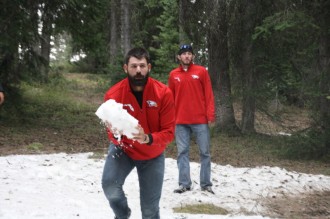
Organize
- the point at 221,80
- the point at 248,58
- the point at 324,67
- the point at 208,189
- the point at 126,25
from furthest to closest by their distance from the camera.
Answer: the point at 126,25 < the point at 221,80 < the point at 248,58 < the point at 324,67 < the point at 208,189

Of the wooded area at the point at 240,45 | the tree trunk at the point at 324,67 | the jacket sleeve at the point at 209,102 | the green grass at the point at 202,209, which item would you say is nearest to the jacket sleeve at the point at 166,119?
the green grass at the point at 202,209

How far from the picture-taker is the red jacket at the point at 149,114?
14.7 feet

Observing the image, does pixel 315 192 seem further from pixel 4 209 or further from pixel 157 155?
pixel 4 209

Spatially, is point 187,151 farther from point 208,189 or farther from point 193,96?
point 193,96

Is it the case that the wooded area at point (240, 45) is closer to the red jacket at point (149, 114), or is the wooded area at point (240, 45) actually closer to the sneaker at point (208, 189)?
the sneaker at point (208, 189)

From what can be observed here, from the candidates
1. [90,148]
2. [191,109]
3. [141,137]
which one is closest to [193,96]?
[191,109]

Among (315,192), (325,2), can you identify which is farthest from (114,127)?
(325,2)

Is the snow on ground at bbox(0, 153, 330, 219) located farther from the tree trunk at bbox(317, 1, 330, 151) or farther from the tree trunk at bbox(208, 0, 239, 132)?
the tree trunk at bbox(208, 0, 239, 132)

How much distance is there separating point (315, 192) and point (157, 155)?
16.4 ft

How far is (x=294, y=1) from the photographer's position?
10.9 m

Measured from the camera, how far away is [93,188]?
25.4ft

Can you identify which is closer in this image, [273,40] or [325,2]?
[325,2]

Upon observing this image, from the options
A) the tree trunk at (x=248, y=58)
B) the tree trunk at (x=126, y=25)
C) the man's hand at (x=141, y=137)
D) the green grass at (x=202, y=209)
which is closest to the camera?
the man's hand at (x=141, y=137)

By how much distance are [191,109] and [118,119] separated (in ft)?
11.7
